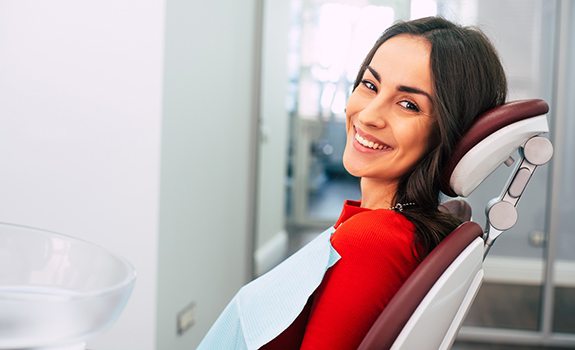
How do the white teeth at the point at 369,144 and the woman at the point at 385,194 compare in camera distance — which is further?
the white teeth at the point at 369,144

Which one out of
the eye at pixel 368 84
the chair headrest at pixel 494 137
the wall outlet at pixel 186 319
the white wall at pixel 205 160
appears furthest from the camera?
the wall outlet at pixel 186 319

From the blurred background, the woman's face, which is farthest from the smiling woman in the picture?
the blurred background

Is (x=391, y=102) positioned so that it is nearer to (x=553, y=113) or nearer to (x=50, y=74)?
(x=50, y=74)

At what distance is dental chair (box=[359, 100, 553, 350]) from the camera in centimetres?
98

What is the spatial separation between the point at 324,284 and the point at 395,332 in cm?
13

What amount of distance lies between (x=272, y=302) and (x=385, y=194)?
0.28m

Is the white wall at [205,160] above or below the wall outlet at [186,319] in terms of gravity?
above

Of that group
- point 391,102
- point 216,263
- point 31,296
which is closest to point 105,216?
point 216,263

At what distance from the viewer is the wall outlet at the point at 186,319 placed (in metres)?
2.59

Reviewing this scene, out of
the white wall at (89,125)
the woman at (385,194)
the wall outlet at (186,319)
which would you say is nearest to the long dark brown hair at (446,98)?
the woman at (385,194)

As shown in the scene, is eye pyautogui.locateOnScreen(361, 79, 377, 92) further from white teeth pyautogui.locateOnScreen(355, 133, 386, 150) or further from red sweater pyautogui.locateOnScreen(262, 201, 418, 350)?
red sweater pyautogui.locateOnScreen(262, 201, 418, 350)

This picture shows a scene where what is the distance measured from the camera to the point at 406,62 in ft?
3.80

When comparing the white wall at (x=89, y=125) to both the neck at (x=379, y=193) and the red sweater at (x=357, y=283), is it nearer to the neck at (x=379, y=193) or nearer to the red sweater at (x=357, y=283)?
the neck at (x=379, y=193)

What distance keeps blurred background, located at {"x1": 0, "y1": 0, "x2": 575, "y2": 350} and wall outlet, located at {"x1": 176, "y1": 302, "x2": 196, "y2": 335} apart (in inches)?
1.0
